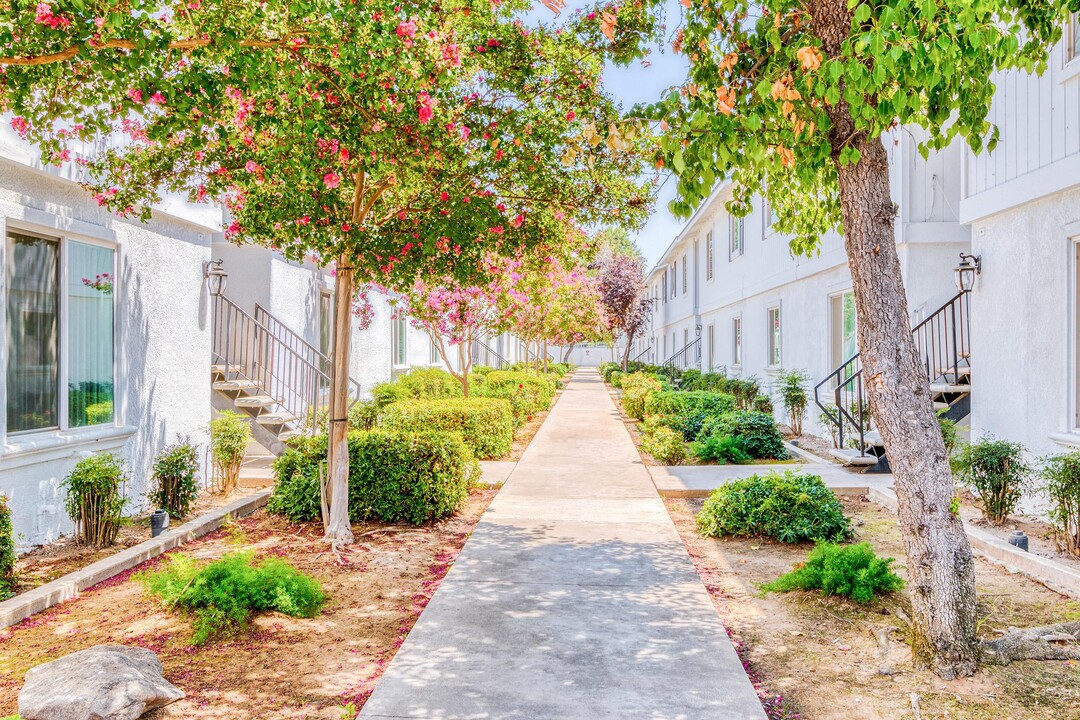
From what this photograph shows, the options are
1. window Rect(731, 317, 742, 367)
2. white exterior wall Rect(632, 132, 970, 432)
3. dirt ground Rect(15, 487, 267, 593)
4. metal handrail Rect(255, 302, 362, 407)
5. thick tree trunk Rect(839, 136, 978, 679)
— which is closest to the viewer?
thick tree trunk Rect(839, 136, 978, 679)

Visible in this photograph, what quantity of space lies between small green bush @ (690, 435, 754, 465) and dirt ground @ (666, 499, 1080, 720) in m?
4.31

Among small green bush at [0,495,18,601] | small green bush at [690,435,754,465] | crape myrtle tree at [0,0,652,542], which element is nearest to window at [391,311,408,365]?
small green bush at [690,435,754,465]

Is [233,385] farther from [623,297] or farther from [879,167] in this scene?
[623,297]

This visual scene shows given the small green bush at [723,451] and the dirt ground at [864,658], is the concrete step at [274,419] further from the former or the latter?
the dirt ground at [864,658]

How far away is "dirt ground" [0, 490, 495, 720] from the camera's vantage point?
367 centimetres

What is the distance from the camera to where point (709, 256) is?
894 inches

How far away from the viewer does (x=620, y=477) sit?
9.83 m

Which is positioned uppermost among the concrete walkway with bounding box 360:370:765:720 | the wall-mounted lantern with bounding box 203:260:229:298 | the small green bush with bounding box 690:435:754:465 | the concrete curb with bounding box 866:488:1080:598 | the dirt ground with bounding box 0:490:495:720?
the wall-mounted lantern with bounding box 203:260:229:298

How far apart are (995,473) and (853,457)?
287 cm

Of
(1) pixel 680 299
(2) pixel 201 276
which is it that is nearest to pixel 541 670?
(2) pixel 201 276

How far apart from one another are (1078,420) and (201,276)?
916 cm

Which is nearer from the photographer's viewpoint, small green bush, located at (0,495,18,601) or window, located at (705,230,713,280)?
small green bush, located at (0,495,18,601)

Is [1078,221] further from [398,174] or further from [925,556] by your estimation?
[398,174]

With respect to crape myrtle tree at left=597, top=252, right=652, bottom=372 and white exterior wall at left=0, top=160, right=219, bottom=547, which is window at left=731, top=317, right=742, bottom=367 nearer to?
crape myrtle tree at left=597, top=252, right=652, bottom=372
